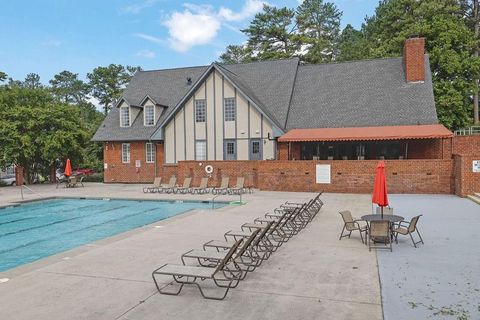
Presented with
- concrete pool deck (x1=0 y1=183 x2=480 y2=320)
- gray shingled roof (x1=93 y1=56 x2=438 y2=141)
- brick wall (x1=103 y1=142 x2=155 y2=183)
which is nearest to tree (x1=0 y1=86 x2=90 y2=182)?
brick wall (x1=103 y1=142 x2=155 y2=183)

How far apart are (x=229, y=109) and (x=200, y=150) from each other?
3638mm

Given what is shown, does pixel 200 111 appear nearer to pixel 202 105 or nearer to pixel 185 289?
pixel 202 105

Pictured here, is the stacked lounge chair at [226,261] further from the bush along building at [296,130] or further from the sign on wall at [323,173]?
the bush along building at [296,130]

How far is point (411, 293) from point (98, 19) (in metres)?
22.8

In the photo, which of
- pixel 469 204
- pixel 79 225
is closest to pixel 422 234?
pixel 469 204

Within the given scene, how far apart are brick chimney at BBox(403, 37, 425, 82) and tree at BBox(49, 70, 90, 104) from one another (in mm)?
63506

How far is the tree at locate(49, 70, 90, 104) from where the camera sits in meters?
79.1

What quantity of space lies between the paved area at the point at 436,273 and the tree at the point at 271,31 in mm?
40263

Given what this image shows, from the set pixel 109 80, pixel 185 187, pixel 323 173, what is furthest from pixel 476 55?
pixel 109 80

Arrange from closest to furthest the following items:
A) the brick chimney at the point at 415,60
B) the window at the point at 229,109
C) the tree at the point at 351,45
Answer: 1. the brick chimney at the point at 415,60
2. the window at the point at 229,109
3. the tree at the point at 351,45

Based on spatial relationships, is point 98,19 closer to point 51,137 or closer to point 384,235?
point 51,137

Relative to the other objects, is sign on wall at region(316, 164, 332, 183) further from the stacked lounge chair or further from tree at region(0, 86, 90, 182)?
tree at region(0, 86, 90, 182)

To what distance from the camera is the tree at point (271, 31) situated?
1965 inches

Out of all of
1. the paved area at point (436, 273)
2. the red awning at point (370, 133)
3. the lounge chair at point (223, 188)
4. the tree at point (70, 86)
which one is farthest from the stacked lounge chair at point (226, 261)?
the tree at point (70, 86)
